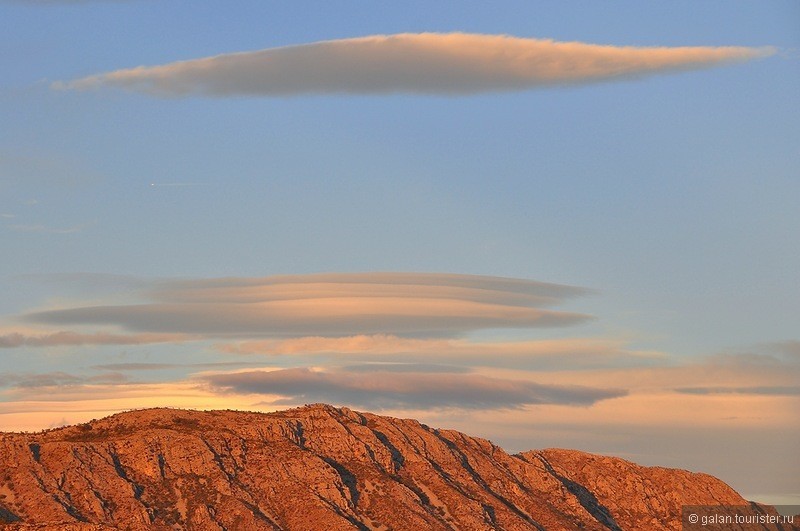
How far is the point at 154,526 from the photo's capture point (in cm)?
19800

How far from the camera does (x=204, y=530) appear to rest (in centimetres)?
19975

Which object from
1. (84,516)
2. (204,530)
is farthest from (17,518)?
(204,530)

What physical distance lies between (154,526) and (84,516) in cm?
893

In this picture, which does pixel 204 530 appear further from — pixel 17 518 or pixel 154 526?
pixel 17 518

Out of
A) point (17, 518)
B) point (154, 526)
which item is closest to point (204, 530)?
point (154, 526)

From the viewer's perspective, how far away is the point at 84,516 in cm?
19712

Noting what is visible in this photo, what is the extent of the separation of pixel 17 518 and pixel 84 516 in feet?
28.9

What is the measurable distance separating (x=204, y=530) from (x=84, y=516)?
1533cm

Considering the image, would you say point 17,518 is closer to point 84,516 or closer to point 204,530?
point 84,516

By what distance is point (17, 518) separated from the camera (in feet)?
631

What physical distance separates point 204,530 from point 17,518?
23654mm
